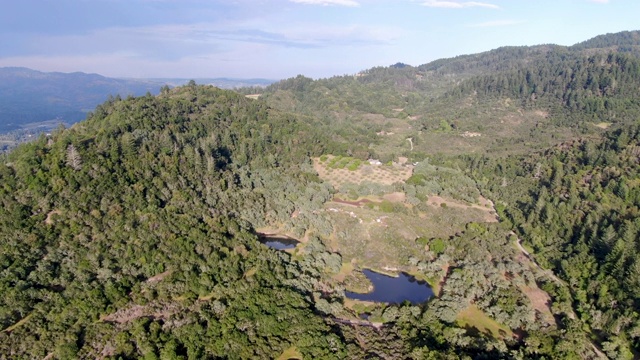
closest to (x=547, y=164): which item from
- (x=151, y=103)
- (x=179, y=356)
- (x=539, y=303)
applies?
(x=539, y=303)

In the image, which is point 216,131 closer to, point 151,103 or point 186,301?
point 151,103

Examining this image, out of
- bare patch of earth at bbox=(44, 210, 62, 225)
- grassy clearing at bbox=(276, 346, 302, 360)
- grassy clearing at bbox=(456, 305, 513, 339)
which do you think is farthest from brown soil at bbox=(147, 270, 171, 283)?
grassy clearing at bbox=(456, 305, 513, 339)

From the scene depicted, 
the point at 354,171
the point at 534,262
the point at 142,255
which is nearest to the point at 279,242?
the point at 142,255

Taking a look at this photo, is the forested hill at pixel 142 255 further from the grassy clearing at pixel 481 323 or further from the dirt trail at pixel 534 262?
the dirt trail at pixel 534 262

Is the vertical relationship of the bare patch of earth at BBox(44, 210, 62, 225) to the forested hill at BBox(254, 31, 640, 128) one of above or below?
below

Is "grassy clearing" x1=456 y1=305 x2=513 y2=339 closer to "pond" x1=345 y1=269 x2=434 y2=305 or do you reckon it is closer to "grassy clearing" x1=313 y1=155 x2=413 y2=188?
"pond" x1=345 y1=269 x2=434 y2=305

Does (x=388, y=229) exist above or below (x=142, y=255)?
below

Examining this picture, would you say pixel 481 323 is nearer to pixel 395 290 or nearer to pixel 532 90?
pixel 395 290
